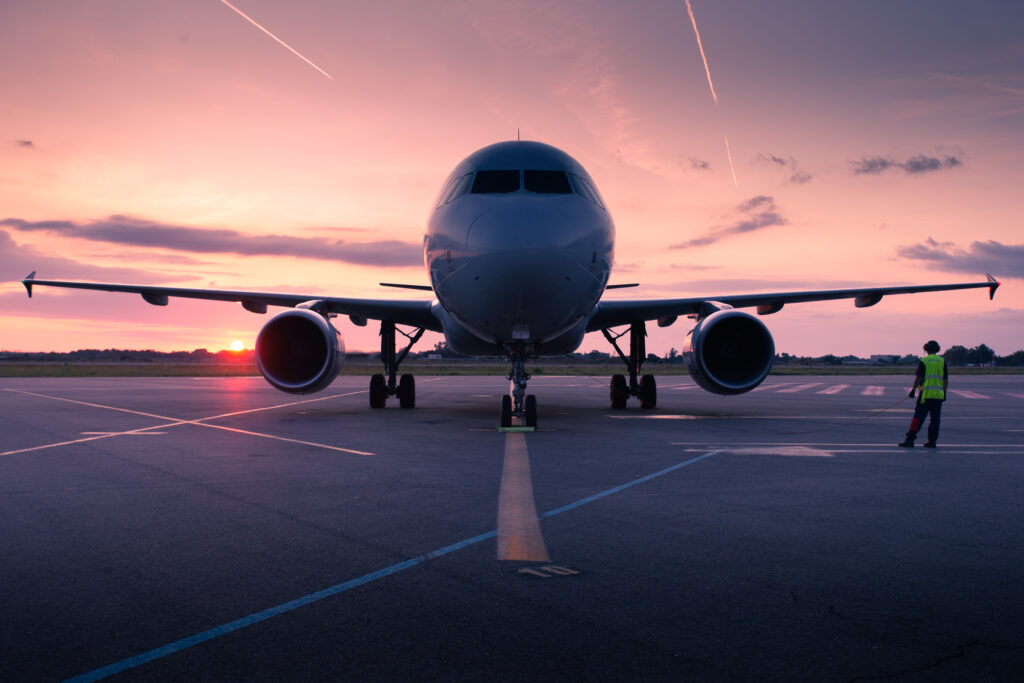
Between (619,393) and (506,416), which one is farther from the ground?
(619,393)

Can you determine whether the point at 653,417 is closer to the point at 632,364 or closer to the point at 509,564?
the point at 632,364

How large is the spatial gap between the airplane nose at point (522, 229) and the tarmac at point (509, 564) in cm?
252

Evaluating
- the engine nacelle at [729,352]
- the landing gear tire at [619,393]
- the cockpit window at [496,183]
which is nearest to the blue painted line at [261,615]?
the cockpit window at [496,183]

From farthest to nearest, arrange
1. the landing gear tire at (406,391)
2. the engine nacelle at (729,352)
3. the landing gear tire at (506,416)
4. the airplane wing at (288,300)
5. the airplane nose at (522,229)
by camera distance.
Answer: the landing gear tire at (406,391) < the airplane wing at (288,300) < the engine nacelle at (729,352) < the landing gear tire at (506,416) < the airplane nose at (522,229)

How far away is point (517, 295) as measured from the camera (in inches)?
374

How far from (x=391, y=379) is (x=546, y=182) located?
743cm

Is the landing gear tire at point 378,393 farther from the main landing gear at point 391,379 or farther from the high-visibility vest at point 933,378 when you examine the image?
the high-visibility vest at point 933,378

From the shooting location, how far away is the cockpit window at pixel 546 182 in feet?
32.8

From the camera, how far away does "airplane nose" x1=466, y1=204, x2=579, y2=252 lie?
9.14 metres

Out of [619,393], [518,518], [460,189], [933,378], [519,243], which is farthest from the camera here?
[619,393]

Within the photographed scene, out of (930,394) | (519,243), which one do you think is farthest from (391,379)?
(930,394)

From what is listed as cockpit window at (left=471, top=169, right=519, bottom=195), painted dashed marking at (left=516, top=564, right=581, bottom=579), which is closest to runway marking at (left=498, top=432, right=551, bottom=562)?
painted dashed marking at (left=516, top=564, right=581, bottom=579)

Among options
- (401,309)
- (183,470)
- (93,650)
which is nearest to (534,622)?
(93,650)

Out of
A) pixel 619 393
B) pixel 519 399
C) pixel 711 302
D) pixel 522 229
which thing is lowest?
pixel 619 393
